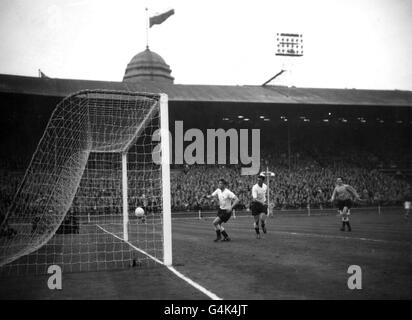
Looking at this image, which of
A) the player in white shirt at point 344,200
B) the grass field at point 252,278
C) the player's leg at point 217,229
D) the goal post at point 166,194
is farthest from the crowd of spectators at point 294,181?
the grass field at point 252,278

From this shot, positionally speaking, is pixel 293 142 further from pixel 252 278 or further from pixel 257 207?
pixel 252 278

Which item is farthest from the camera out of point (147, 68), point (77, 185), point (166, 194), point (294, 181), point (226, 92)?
point (147, 68)

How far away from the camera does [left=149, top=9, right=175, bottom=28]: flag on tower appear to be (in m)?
51.8

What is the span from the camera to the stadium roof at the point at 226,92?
35.7m

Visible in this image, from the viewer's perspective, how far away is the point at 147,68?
84375 millimetres

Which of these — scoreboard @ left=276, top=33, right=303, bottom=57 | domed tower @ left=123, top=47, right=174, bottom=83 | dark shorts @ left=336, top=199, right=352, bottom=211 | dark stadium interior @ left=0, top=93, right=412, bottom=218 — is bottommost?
dark shorts @ left=336, top=199, right=352, bottom=211

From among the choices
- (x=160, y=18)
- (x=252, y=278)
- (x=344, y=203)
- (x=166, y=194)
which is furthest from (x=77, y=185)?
(x=160, y=18)

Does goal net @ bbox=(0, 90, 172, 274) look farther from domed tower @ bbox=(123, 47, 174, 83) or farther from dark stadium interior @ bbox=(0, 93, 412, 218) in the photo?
domed tower @ bbox=(123, 47, 174, 83)

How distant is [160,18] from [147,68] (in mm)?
32786

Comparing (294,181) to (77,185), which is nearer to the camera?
(77,185)

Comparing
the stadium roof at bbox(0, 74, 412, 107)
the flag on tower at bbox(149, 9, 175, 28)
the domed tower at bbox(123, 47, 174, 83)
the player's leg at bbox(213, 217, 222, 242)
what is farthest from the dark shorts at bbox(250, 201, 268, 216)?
the domed tower at bbox(123, 47, 174, 83)

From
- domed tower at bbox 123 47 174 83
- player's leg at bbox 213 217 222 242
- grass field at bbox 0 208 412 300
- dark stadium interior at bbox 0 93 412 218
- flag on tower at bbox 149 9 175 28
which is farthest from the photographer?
domed tower at bbox 123 47 174 83

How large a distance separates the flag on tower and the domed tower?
30181 mm
